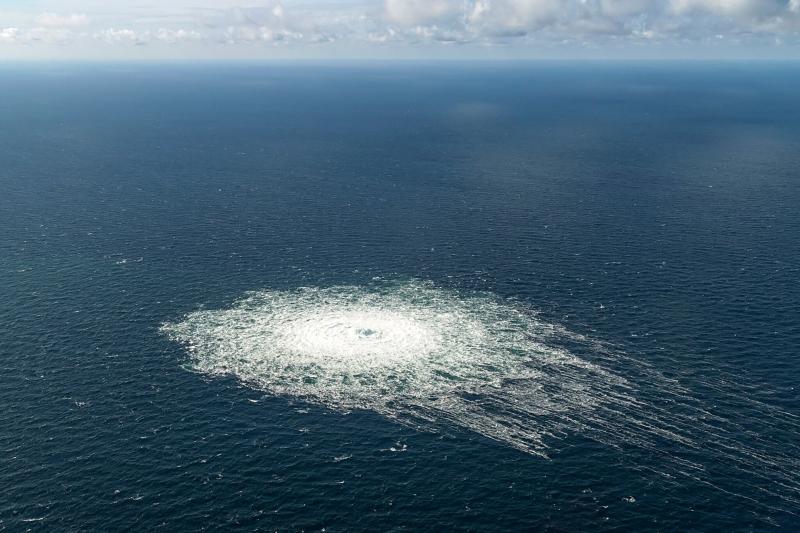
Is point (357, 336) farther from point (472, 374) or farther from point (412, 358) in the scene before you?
point (472, 374)

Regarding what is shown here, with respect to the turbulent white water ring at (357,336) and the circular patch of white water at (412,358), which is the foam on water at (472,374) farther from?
the turbulent white water ring at (357,336)

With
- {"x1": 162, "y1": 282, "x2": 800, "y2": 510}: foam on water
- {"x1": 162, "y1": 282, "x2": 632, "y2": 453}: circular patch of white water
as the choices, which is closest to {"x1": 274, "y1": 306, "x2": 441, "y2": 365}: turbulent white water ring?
{"x1": 162, "y1": 282, "x2": 632, "y2": 453}: circular patch of white water

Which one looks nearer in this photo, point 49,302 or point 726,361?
point 726,361

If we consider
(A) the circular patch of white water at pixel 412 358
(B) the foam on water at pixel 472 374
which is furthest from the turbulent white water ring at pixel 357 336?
(B) the foam on water at pixel 472 374

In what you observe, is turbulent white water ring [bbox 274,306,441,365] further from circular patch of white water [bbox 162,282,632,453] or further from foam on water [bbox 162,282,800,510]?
foam on water [bbox 162,282,800,510]

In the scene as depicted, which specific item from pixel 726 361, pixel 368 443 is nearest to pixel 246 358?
pixel 368 443

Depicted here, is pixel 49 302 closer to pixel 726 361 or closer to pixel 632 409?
pixel 632 409

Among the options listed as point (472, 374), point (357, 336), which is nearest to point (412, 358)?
point (472, 374)
